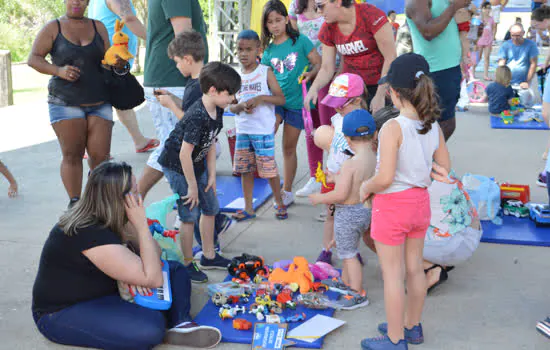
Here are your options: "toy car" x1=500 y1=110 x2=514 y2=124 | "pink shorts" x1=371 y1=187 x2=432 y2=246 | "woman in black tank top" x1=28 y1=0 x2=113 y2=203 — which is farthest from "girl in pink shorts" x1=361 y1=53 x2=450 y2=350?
"toy car" x1=500 y1=110 x2=514 y2=124

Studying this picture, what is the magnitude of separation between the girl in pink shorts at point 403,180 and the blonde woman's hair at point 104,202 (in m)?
1.21

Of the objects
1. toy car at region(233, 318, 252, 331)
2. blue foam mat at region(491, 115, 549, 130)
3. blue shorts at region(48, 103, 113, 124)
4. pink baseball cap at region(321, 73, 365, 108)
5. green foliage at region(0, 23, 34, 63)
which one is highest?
pink baseball cap at region(321, 73, 365, 108)

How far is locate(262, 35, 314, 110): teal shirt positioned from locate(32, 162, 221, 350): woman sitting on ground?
2.51 metres

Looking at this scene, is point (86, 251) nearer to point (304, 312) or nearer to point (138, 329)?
point (138, 329)

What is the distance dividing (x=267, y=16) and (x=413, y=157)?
2721 millimetres

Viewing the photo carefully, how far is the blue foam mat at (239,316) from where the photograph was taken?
3314mm

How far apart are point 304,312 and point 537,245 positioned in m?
2.07

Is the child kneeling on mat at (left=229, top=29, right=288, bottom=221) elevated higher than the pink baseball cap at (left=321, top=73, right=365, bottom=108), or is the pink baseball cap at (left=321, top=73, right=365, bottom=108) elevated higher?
the pink baseball cap at (left=321, top=73, right=365, bottom=108)

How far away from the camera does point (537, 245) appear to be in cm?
473

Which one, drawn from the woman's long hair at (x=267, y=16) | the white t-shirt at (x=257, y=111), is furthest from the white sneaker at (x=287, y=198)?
the woman's long hair at (x=267, y=16)

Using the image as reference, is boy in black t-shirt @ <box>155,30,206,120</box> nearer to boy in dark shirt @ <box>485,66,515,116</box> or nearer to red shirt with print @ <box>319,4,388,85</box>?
red shirt with print @ <box>319,4,388,85</box>

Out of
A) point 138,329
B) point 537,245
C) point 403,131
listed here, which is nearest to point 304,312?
point 138,329

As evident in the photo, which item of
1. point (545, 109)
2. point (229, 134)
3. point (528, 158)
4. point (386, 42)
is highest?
point (386, 42)

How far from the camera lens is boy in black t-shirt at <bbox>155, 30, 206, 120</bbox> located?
432 centimetres
